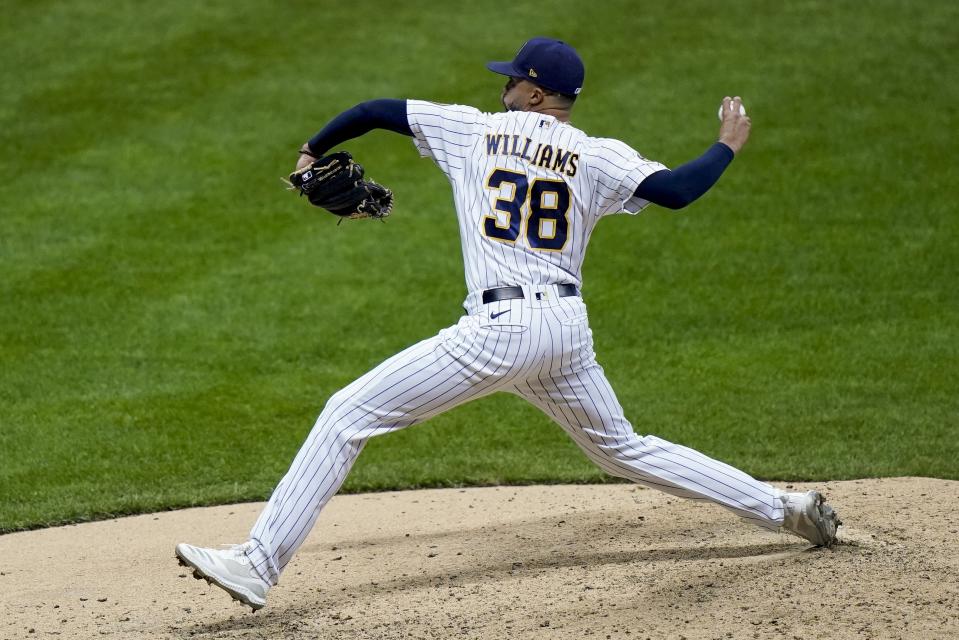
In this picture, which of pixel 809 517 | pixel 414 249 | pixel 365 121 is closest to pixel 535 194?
pixel 365 121

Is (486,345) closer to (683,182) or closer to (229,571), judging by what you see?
(683,182)

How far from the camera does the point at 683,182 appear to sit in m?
3.85

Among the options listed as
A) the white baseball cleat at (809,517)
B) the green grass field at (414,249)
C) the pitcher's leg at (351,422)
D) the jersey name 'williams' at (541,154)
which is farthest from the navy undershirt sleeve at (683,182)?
the green grass field at (414,249)

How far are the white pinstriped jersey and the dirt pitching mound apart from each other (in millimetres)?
1057

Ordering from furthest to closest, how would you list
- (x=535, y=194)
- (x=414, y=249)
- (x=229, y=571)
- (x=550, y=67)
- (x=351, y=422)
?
(x=414, y=249) < (x=550, y=67) < (x=535, y=194) < (x=351, y=422) < (x=229, y=571)

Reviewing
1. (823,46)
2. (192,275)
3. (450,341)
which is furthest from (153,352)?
(823,46)

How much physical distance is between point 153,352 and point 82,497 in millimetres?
2033

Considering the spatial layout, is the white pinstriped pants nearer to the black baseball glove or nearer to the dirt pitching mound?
the dirt pitching mound

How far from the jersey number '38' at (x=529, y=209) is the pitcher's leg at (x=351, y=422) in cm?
39

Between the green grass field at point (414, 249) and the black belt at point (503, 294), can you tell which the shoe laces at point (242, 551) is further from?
the green grass field at point (414, 249)

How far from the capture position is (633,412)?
6629 mm

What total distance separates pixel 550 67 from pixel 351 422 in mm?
1334

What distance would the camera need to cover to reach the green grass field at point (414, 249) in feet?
20.5

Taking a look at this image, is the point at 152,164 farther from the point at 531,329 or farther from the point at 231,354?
the point at 531,329
